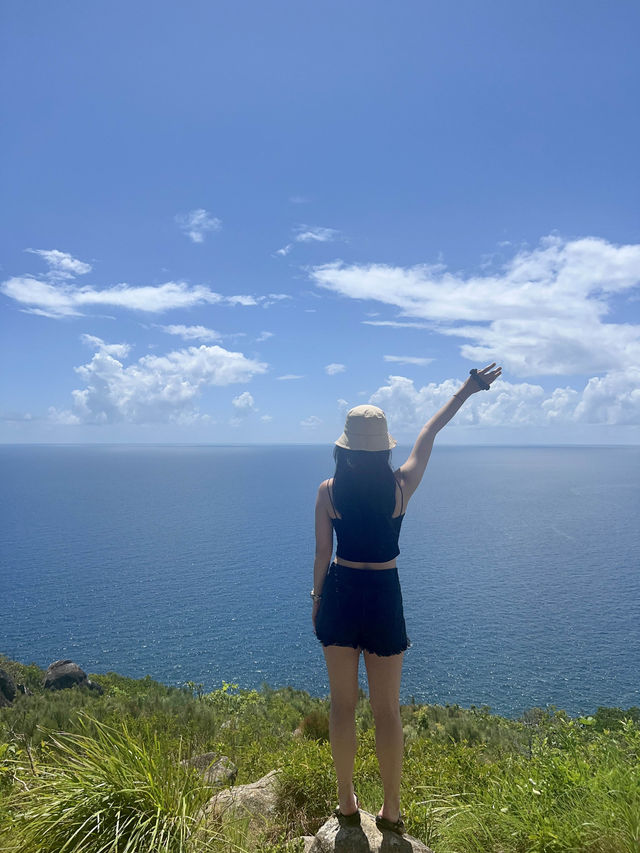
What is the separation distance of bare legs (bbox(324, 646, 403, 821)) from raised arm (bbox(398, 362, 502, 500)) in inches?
44.0

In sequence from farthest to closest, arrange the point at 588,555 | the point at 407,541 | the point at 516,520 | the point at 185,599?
the point at 516,520 → the point at 407,541 → the point at 588,555 → the point at 185,599

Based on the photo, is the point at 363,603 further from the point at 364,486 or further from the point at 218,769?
the point at 218,769

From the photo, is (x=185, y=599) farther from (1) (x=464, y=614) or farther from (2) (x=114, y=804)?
(2) (x=114, y=804)

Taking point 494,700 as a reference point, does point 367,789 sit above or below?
above

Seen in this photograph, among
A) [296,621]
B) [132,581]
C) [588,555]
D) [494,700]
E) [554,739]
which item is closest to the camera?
[554,739]

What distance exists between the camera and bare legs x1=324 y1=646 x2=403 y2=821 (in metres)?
3.31

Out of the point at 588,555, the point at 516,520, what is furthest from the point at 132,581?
the point at 516,520

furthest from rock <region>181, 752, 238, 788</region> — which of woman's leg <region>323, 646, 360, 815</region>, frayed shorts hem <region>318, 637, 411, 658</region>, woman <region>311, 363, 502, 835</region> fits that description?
frayed shorts hem <region>318, 637, 411, 658</region>

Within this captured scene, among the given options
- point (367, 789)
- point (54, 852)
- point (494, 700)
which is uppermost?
point (54, 852)

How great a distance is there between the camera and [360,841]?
325 centimetres

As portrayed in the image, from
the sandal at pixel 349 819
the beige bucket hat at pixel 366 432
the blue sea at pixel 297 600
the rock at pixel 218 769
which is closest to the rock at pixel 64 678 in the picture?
the blue sea at pixel 297 600

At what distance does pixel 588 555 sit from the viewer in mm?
66562

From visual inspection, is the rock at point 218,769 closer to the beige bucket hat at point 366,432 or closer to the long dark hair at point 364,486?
the long dark hair at point 364,486

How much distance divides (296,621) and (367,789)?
43.8 meters
